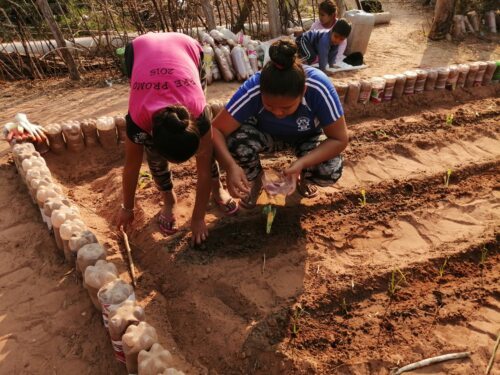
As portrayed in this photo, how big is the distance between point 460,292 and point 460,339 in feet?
1.06

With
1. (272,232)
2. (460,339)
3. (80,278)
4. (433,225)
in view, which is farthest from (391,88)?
(80,278)

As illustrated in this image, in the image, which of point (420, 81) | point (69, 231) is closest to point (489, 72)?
point (420, 81)

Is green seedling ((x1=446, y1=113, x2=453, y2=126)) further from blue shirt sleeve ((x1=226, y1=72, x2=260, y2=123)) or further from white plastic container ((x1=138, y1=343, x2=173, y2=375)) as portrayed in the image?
white plastic container ((x1=138, y1=343, x2=173, y2=375))

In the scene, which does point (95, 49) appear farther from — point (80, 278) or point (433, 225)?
point (433, 225)

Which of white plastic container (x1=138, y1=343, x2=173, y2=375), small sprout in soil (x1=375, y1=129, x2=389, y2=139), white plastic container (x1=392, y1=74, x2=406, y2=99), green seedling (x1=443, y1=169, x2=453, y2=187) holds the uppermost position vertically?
white plastic container (x1=138, y1=343, x2=173, y2=375)

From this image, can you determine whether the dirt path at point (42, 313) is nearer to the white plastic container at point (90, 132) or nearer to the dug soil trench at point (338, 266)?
the dug soil trench at point (338, 266)

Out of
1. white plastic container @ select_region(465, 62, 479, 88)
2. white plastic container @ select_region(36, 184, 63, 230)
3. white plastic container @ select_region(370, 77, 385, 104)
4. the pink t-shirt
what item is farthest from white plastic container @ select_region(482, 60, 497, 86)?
white plastic container @ select_region(36, 184, 63, 230)

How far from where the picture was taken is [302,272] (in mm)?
2576

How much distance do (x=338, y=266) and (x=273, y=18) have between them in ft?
13.8

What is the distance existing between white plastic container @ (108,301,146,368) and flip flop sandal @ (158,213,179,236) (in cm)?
90

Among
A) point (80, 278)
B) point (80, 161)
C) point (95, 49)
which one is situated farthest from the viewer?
point (95, 49)

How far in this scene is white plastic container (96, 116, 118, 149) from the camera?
3.43 meters

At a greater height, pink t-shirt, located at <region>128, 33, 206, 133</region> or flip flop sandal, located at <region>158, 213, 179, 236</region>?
pink t-shirt, located at <region>128, 33, 206, 133</region>

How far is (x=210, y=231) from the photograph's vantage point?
2863mm
